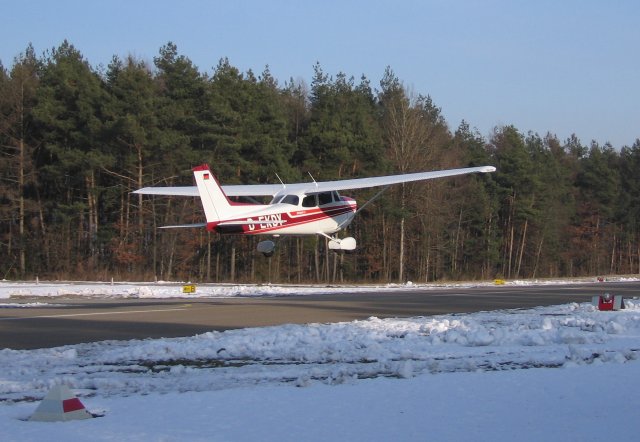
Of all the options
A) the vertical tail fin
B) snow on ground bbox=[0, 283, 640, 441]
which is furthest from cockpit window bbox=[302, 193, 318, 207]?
snow on ground bbox=[0, 283, 640, 441]

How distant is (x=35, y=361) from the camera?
11.1 metres

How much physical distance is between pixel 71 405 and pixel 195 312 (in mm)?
11564

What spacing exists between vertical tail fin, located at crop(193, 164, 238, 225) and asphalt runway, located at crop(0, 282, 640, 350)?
6962 mm

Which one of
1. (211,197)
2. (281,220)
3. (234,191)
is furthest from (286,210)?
(234,191)

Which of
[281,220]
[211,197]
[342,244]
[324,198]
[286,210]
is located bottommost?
[342,244]

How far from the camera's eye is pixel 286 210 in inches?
1283

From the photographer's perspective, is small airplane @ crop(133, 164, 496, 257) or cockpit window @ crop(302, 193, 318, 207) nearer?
small airplane @ crop(133, 164, 496, 257)

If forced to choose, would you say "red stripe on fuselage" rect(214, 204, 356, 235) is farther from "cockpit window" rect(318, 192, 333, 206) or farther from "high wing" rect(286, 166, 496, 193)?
"high wing" rect(286, 166, 496, 193)

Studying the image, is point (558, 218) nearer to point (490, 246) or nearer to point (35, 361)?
point (490, 246)

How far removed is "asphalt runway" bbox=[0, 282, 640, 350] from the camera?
14828 millimetres

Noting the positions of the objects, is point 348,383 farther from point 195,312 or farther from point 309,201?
point 309,201

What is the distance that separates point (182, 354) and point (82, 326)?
5004mm

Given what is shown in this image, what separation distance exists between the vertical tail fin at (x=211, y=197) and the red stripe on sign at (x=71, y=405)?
23218 millimetres

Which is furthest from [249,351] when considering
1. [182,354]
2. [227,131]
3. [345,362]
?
[227,131]
